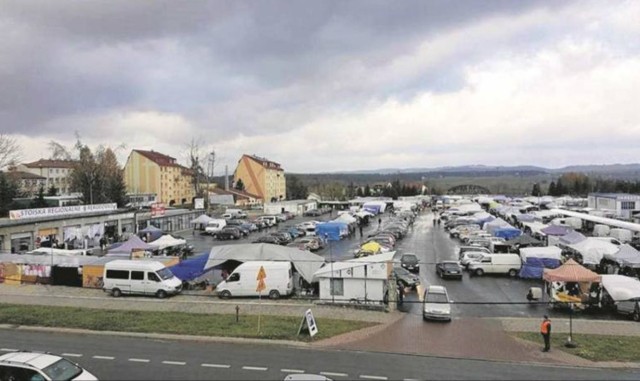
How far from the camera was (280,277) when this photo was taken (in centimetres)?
2600

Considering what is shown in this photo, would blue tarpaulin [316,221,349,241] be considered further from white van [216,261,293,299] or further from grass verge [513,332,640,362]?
grass verge [513,332,640,362]

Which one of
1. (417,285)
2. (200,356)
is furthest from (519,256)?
(200,356)

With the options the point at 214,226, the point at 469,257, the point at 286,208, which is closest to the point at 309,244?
the point at 469,257

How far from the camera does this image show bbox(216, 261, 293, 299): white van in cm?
2594

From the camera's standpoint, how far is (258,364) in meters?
16.2

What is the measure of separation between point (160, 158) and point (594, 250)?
88557mm

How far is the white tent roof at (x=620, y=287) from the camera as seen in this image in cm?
2320

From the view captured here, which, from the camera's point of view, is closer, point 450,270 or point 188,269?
point 188,269

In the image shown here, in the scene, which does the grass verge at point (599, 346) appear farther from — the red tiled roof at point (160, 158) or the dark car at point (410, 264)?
the red tiled roof at point (160, 158)

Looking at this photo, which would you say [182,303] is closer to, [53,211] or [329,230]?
[53,211]

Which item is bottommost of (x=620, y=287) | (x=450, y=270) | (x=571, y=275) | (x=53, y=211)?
(x=450, y=270)

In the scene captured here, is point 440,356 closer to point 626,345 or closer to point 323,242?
point 626,345

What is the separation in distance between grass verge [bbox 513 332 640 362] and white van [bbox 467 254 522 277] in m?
13.7

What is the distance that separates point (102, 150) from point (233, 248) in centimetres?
7082
